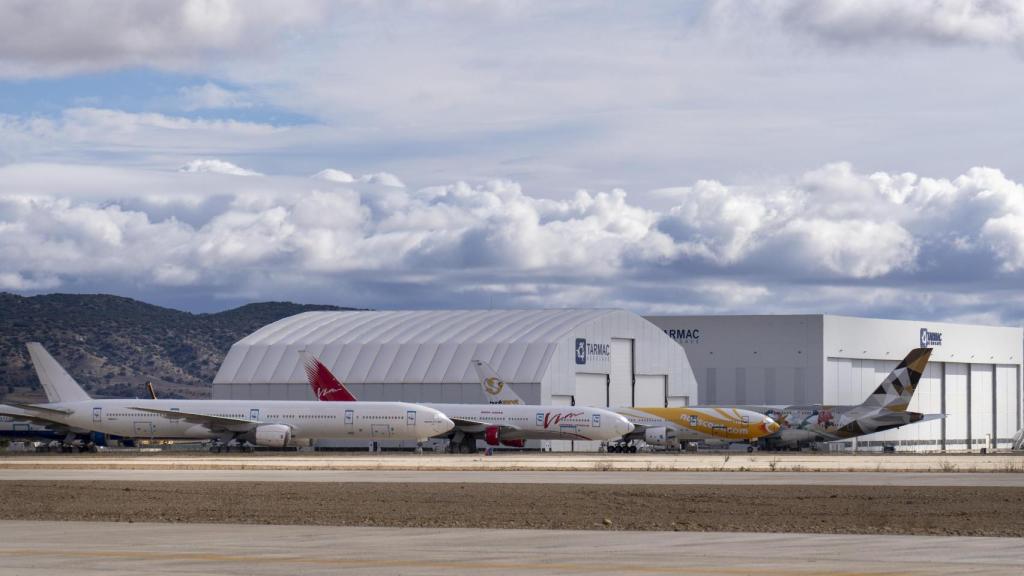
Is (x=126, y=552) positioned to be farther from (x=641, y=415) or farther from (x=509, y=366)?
(x=509, y=366)

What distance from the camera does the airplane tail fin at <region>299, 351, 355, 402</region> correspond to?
10462 cm

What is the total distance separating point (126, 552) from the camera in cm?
2598

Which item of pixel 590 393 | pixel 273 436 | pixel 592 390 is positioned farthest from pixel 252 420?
pixel 592 390

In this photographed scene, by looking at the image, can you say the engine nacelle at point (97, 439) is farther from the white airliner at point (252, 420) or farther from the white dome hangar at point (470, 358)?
the white dome hangar at point (470, 358)

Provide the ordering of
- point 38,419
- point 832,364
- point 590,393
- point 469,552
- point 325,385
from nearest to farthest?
point 469,552 < point 38,419 < point 325,385 < point 590,393 < point 832,364

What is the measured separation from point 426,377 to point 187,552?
92525 millimetres

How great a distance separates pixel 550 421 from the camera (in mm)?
97250

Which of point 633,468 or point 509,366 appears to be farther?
point 509,366

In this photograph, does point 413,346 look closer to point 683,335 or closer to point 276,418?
point 276,418

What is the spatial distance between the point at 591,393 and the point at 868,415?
22.4 meters

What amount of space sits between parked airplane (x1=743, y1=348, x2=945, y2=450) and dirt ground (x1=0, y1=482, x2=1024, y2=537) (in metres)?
62.0

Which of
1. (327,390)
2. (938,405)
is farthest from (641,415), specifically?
(938,405)

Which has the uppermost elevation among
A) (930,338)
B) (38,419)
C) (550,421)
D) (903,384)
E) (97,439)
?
(930,338)

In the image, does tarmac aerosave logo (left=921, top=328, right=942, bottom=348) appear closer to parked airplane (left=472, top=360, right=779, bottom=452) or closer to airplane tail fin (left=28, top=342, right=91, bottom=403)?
parked airplane (left=472, top=360, right=779, bottom=452)
